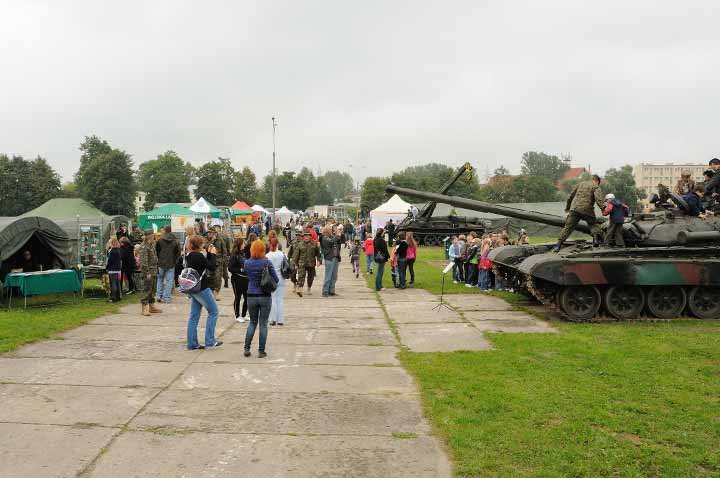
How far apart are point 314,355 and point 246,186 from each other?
92535 mm

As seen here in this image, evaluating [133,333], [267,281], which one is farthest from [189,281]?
[133,333]

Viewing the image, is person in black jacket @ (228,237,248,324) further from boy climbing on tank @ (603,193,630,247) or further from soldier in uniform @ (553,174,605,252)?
boy climbing on tank @ (603,193,630,247)

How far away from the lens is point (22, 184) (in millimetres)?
66625

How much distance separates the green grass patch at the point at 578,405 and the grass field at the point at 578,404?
1 centimetres

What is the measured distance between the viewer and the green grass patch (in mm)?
4887

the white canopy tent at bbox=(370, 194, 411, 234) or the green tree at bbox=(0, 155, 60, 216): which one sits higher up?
the green tree at bbox=(0, 155, 60, 216)

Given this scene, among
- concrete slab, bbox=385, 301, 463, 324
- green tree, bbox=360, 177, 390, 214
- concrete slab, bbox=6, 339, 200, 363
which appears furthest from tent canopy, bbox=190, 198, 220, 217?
green tree, bbox=360, 177, 390, 214

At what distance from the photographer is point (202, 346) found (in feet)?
29.7

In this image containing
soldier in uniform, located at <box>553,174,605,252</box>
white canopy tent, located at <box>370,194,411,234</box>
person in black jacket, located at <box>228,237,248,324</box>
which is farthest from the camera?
white canopy tent, located at <box>370,194,411,234</box>

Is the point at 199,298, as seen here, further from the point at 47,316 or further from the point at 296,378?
the point at 47,316

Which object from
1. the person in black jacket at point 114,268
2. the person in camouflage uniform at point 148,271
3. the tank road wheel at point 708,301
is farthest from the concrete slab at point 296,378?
the tank road wheel at point 708,301

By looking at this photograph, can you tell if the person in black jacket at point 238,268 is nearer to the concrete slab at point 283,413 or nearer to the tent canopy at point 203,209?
the concrete slab at point 283,413

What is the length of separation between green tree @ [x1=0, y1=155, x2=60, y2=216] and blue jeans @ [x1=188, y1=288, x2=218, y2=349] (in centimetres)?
6621

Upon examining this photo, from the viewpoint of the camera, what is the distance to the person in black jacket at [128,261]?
14.1 m
